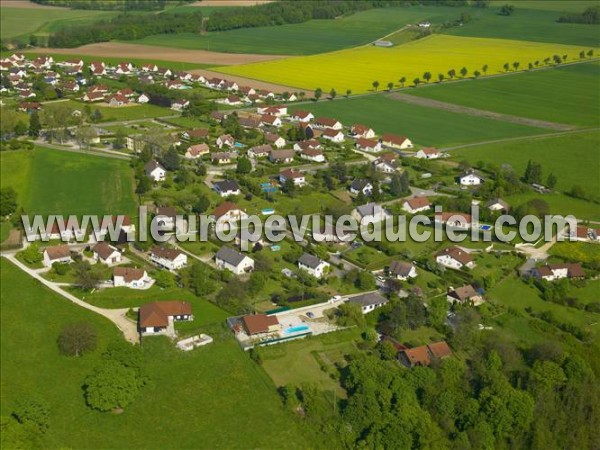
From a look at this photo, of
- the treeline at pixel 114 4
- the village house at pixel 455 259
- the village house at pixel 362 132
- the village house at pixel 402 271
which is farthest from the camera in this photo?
the treeline at pixel 114 4

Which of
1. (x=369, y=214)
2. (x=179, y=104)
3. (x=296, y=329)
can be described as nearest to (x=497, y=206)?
(x=369, y=214)

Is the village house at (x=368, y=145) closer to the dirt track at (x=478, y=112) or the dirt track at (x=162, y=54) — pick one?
the dirt track at (x=478, y=112)

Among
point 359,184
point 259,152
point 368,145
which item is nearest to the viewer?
point 359,184

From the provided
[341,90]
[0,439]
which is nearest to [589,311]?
[0,439]

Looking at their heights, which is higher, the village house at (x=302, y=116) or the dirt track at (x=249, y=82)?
the dirt track at (x=249, y=82)

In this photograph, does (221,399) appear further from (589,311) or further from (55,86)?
(55,86)

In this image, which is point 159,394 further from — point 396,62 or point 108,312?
point 396,62

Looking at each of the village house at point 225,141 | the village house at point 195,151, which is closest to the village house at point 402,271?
the village house at point 195,151
